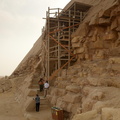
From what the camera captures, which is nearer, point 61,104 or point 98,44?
point 61,104

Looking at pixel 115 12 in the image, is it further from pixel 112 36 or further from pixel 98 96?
pixel 98 96

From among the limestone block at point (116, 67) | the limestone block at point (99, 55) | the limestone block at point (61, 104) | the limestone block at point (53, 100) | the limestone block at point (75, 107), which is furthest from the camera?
the limestone block at point (53, 100)

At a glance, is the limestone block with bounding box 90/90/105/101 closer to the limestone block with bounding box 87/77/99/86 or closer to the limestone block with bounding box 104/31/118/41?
the limestone block with bounding box 87/77/99/86

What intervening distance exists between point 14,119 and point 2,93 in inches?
389

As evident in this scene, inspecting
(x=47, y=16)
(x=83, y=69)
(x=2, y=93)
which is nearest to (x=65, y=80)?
(x=83, y=69)

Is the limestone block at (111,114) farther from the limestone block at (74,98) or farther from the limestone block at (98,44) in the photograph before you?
the limestone block at (98,44)

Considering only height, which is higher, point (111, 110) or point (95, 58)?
point (95, 58)

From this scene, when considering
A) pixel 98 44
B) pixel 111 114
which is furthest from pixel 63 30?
pixel 111 114

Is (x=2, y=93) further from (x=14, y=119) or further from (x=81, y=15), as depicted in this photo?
(x=81, y=15)

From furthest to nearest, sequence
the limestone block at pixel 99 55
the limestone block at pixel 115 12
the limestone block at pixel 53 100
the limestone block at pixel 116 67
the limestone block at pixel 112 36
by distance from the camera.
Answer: the limestone block at pixel 53 100 < the limestone block at pixel 99 55 < the limestone block at pixel 112 36 < the limestone block at pixel 115 12 < the limestone block at pixel 116 67

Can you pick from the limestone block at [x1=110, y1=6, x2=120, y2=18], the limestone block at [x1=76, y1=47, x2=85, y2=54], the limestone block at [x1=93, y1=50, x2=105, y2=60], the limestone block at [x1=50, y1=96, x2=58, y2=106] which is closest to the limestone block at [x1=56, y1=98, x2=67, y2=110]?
the limestone block at [x1=50, y1=96, x2=58, y2=106]

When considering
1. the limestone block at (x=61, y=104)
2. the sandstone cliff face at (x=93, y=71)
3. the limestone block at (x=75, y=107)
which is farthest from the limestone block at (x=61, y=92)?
the limestone block at (x=75, y=107)

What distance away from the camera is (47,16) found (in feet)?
44.6

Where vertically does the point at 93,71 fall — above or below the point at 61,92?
above
